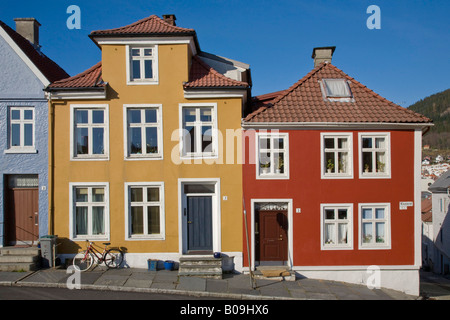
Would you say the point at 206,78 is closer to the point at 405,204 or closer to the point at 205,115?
the point at 205,115

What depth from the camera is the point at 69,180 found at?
47.0 ft

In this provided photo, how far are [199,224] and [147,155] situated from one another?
10.6ft

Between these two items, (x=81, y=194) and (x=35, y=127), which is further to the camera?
(x=81, y=194)

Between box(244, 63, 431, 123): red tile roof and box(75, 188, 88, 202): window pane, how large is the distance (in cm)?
660

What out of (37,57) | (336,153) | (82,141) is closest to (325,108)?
(336,153)

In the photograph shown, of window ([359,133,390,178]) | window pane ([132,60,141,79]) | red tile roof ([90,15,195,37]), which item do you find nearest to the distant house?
window ([359,133,390,178])

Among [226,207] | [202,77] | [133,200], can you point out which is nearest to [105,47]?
[202,77]

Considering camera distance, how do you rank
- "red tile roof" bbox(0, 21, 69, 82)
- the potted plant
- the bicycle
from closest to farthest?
the bicycle, the potted plant, "red tile roof" bbox(0, 21, 69, 82)

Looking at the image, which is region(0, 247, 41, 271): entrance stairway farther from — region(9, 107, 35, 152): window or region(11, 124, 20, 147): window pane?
region(11, 124, 20, 147): window pane

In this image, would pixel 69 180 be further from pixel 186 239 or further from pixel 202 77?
pixel 202 77

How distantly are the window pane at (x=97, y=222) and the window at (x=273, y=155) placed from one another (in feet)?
20.2

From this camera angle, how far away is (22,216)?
14500mm

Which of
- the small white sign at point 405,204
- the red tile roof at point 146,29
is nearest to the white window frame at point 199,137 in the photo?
the red tile roof at point 146,29

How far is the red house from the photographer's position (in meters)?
14.4
